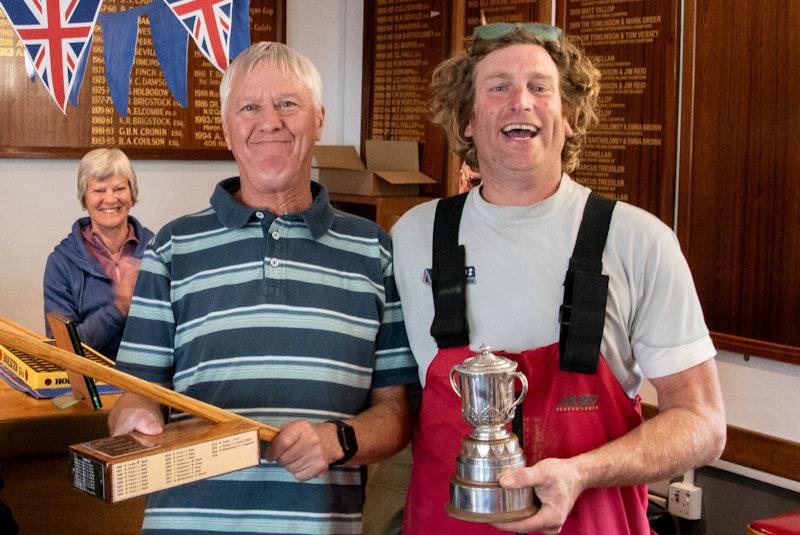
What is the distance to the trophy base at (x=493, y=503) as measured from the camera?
1644mm

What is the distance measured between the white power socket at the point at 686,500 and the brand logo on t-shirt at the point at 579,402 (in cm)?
273

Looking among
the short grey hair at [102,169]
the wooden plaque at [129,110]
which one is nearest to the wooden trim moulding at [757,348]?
the short grey hair at [102,169]

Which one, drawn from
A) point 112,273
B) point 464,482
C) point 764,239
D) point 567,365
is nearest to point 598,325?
point 567,365

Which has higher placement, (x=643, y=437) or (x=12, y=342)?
(x=12, y=342)

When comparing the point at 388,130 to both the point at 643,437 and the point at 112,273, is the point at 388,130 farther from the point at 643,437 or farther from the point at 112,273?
the point at 643,437

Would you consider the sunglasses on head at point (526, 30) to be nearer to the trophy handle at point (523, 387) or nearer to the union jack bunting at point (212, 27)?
the trophy handle at point (523, 387)

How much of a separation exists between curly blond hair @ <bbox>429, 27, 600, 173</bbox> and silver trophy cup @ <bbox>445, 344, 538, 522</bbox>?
0.64 metres

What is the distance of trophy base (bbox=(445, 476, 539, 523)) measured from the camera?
1.64m

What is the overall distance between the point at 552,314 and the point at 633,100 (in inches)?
107

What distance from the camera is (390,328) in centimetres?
206

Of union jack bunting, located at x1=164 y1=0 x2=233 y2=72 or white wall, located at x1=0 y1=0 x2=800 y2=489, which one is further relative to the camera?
union jack bunting, located at x1=164 y1=0 x2=233 y2=72

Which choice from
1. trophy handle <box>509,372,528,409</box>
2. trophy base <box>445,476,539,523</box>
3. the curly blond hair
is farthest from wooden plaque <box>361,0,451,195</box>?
trophy base <box>445,476,539,523</box>

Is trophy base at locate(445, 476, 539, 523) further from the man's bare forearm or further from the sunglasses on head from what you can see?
the sunglasses on head

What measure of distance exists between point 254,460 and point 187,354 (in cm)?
32
